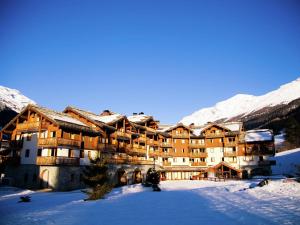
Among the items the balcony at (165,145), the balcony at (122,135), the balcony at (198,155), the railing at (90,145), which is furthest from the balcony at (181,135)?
the railing at (90,145)

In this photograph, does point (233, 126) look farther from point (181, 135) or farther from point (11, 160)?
point (11, 160)

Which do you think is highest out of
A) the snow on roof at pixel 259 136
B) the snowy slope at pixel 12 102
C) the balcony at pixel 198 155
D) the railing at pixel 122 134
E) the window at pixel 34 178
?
the snowy slope at pixel 12 102

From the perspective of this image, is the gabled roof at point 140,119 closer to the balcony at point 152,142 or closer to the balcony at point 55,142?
the balcony at point 152,142

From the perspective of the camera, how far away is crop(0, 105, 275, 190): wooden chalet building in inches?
1425

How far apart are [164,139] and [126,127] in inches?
658

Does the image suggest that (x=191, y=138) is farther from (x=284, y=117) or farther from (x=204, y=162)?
(x=284, y=117)

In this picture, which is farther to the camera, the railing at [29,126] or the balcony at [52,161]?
the railing at [29,126]

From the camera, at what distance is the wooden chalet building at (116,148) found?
36.2 meters

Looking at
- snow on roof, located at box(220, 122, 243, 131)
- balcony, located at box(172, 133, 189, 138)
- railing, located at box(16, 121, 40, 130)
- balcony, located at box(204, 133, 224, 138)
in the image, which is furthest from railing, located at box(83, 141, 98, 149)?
snow on roof, located at box(220, 122, 243, 131)

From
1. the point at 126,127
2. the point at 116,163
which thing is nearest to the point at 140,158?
the point at 126,127

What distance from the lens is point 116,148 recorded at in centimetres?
4656

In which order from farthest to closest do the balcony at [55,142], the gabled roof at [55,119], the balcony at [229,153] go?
the balcony at [229,153]
the gabled roof at [55,119]
the balcony at [55,142]

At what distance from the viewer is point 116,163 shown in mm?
44469

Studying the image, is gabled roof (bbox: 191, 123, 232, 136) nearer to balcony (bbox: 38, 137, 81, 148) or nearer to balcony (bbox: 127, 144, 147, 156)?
balcony (bbox: 127, 144, 147, 156)
